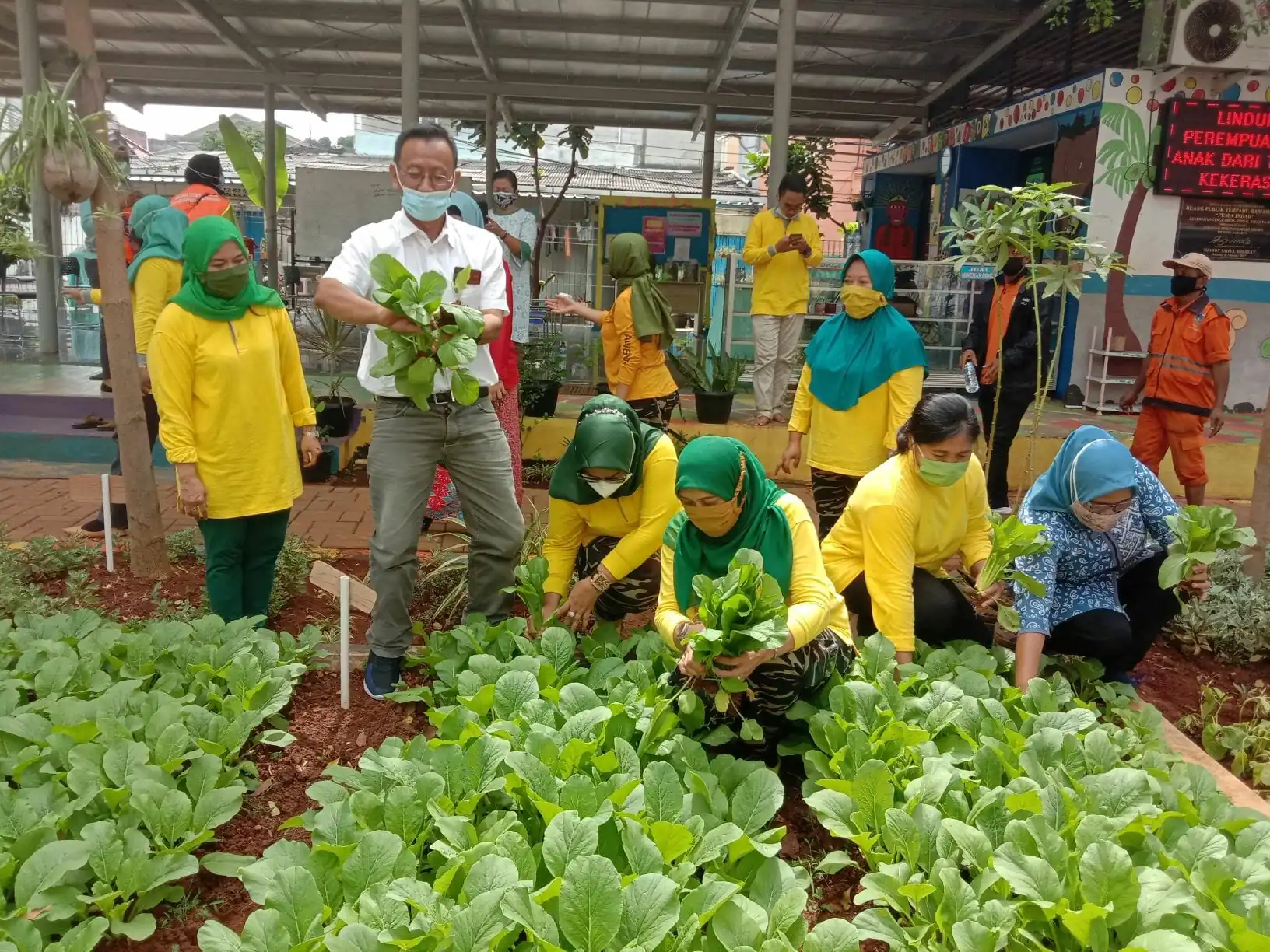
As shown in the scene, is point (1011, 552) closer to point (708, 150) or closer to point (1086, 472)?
point (1086, 472)

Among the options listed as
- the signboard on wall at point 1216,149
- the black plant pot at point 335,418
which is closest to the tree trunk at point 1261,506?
the black plant pot at point 335,418

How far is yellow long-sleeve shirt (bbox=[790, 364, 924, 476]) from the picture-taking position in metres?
4.27

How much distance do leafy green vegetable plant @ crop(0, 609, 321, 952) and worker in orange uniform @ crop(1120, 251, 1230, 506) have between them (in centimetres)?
475

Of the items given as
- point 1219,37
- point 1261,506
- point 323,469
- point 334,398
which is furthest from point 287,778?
point 1219,37

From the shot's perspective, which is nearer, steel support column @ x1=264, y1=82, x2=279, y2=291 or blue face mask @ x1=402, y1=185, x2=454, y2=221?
blue face mask @ x1=402, y1=185, x2=454, y2=221

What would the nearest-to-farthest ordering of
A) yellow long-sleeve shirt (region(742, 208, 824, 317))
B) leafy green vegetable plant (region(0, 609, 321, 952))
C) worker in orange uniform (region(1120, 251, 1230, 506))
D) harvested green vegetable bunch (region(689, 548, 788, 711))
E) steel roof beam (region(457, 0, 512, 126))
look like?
leafy green vegetable plant (region(0, 609, 321, 952))
harvested green vegetable bunch (region(689, 548, 788, 711))
worker in orange uniform (region(1120, 251, 1230, 506))
yellow long-sleeve shirt (region(742, 208, 824, 317))
steel roof beam (region(457, 0, 512, 126))

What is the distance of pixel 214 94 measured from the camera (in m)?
15.1

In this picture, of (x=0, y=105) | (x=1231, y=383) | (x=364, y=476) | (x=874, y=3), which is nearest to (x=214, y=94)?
(x=874, y=3)

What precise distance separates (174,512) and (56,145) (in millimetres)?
2467

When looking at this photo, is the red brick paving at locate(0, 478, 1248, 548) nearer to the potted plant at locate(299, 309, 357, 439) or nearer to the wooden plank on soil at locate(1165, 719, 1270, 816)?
the potted plant at locate(299, 309, 357, 439)

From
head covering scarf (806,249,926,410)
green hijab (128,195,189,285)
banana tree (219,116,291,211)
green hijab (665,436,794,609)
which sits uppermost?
banana tree (219,116,291,211)

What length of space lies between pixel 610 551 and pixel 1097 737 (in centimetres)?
151

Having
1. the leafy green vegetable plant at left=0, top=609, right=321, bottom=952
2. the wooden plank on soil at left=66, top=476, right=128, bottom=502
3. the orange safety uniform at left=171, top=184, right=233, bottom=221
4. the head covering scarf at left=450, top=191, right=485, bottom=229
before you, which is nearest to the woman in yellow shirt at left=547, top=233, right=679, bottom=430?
the head covering scarf at left=450, top=191, right=485, bottom=229

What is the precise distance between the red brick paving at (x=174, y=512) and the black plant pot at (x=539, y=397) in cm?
95
